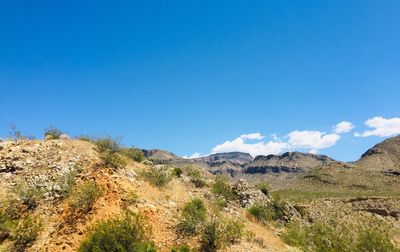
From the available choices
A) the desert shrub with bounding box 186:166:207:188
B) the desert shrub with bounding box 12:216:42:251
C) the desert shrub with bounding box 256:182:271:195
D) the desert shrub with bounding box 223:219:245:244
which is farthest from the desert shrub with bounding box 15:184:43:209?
the desert shrub with bounding box 256:182:271:195

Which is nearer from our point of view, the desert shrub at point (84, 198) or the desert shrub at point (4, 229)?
the desert shrub at point (4, 229)

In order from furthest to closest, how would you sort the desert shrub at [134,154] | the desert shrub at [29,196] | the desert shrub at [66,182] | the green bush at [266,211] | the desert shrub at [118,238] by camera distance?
1. the desert shrub at [134,154]
2. the green bush at [266,211]
3. the desert shrub at [66,182]
4. the desert shrub at [29,196]
5. the desert shrub at [118,238]

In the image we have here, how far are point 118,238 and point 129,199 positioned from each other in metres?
3.69

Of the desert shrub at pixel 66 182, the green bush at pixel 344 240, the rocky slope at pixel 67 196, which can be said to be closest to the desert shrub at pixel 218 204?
the rocky slope at pixel 67 196

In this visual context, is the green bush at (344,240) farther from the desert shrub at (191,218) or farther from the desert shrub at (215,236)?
the desert shrub at (191,218)

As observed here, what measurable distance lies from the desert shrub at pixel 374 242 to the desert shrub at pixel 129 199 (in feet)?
34.3

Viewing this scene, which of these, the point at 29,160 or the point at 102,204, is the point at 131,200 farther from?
the point at 29,160

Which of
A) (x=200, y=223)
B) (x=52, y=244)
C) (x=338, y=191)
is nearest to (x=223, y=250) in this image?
(x=200, y=223)

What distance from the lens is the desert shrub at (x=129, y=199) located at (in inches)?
696

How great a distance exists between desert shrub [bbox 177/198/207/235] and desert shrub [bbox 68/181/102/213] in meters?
4.25

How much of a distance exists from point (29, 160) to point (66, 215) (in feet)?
20.5

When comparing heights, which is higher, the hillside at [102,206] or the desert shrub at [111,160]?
the desert shrub at [111,160]

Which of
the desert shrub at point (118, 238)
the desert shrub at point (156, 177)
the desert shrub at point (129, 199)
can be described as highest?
the desert shrub at point (156, 177)

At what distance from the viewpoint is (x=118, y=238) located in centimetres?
1438
